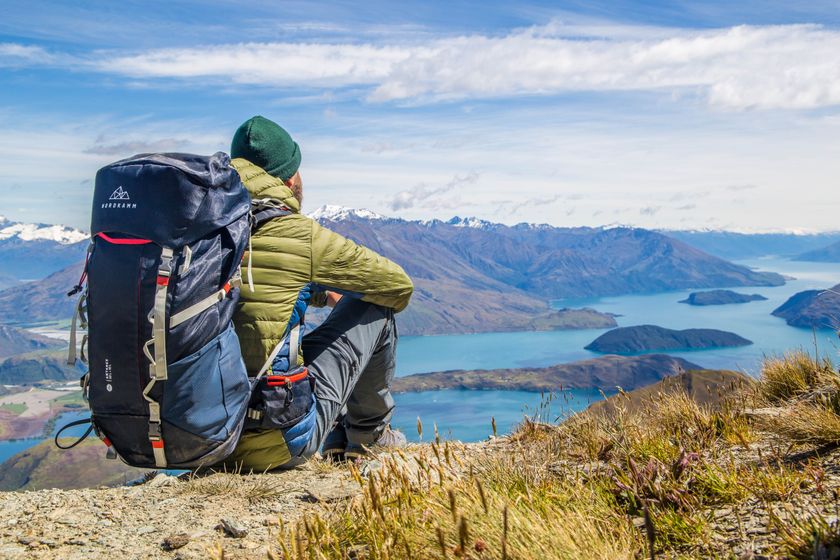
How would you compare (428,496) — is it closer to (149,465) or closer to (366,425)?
(149,465)

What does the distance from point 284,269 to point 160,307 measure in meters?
0.91

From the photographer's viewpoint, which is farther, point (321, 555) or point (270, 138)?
point (270, 138)

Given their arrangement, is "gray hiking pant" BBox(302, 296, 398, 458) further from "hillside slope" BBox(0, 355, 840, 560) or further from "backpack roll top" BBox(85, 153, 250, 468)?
"backpack roll top" BBox(85, 153, 250, 468)

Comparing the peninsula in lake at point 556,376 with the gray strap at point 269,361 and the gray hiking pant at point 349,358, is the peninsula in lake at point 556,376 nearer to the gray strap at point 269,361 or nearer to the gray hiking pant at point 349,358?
the gray hiking pant at point 349,358

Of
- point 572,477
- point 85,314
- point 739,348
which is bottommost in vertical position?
point 739,348

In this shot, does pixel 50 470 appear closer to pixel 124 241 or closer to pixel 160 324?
pixel 124 241

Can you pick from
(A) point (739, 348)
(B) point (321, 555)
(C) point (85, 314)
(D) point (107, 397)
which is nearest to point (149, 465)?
(D) point (107, 397)

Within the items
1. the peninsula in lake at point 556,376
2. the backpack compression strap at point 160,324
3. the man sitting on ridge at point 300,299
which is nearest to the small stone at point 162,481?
the man sitting on ridge at point 300,299

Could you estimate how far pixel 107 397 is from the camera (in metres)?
3.05

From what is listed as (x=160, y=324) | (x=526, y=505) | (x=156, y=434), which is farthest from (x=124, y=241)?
(x=526, y=505)

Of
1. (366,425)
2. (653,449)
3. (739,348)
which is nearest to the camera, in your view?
(653,449)

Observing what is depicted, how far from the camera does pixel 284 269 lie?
3674mm

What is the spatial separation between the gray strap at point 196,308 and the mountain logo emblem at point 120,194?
0.58 m

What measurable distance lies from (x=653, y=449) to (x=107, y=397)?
2704mm
